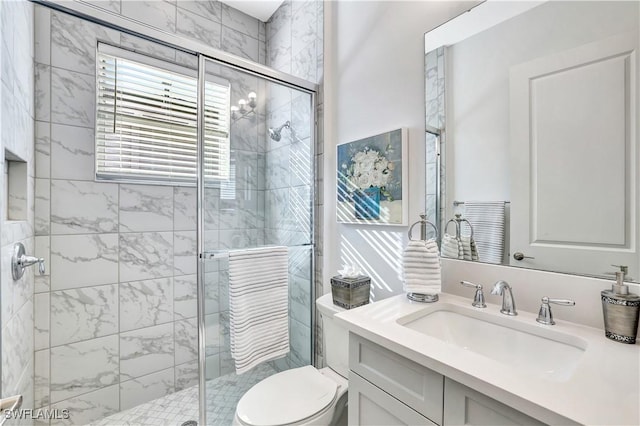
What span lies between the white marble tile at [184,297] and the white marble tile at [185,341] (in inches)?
2.1

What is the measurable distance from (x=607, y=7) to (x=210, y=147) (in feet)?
5.16

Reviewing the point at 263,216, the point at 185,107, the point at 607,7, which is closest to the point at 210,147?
the point at 263,216

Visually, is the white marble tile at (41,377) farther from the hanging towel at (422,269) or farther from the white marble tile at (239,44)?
the white marble tile at (239,44)

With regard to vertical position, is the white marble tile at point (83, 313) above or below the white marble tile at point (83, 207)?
below

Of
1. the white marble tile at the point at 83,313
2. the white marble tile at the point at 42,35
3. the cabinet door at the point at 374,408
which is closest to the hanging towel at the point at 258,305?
the cabinet door at the point at 374,408

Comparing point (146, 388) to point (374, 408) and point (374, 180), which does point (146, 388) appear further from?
point (374, 180)

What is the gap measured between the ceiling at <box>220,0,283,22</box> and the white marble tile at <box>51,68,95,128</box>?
1.21 meters

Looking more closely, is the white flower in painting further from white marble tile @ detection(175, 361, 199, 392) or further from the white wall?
white marble tile @ detection(175, 361, 199, 392)

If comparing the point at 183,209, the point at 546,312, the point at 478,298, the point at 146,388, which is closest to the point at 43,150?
the point at 183,209

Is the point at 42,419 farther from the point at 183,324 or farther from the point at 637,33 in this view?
the point at 637,33

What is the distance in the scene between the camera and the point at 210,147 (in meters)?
1.47

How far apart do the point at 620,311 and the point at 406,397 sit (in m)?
0.61

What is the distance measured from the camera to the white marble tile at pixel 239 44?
7.61 feet

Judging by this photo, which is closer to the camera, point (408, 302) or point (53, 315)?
point (408, 302)
